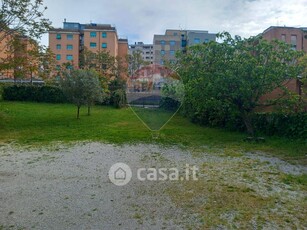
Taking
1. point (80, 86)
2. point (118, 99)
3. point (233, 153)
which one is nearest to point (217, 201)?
point (233, 153)

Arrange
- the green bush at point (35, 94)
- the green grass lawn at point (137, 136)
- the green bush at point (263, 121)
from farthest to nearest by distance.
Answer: the green bush at point (35, 94)
the green bush at point (263, 121)
the green grass lawn at point (137, 136)

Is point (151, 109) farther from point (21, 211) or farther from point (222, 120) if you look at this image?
point (222, 120)

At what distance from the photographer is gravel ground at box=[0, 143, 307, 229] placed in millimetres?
3066

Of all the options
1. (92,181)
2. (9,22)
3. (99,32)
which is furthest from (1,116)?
(99,32)

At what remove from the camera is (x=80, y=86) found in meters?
12.7

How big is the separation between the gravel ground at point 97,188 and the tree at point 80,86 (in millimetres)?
5943

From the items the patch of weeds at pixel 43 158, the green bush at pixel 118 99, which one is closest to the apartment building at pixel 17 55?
the patch of weeds at pixel 43 158

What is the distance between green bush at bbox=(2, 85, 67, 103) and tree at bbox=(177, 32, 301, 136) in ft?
53.3

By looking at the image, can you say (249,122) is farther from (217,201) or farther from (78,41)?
(78,41)

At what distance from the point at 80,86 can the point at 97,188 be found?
9.41 metres

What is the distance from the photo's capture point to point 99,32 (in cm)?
4294
